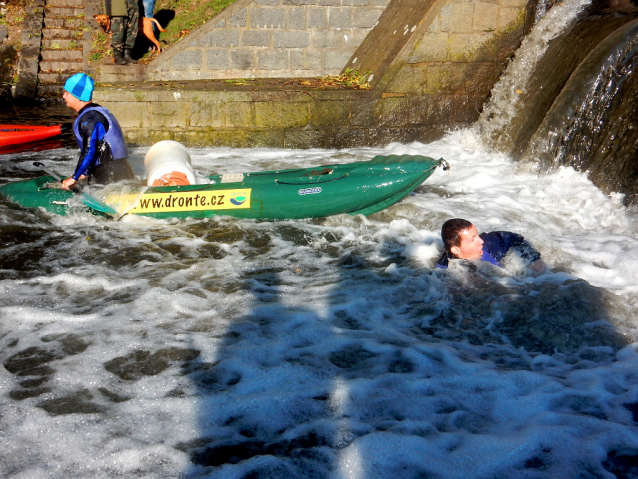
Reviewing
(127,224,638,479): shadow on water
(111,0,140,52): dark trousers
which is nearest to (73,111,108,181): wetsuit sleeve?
(127,224,638,479): shadow on water

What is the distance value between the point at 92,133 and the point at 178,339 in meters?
3.08

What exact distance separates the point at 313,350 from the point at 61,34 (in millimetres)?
13169

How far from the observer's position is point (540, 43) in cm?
859

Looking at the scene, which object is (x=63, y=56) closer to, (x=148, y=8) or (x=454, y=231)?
(x=148, y=8)

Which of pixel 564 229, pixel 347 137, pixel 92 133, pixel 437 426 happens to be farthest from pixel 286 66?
pixel 437 426

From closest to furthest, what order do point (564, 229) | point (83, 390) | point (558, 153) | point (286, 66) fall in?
point (83, 390) < point (564, 229) < point (558, 153) < point (286, 66)

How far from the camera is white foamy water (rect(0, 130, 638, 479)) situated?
273 cm

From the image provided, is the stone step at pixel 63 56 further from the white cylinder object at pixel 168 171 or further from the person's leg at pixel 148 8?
the white cylinder object at pixel 168 171

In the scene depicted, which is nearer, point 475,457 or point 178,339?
point 475,457

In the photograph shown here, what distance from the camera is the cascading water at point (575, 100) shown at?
6.28 meters

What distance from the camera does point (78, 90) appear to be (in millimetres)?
5891

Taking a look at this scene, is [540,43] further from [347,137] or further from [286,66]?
[286,66]

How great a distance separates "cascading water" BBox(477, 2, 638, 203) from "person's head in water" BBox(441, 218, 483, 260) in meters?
2.54

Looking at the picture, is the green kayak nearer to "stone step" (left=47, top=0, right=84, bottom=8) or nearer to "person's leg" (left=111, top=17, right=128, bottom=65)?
"person's leg" (left=111, top=17, right=128, bottom=65)
